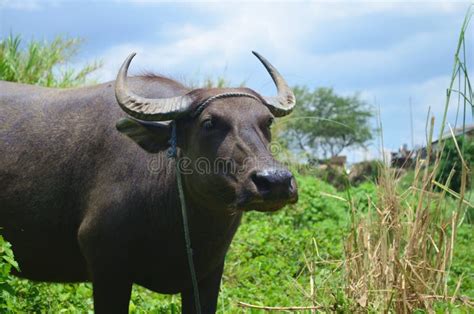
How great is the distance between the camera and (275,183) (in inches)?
142

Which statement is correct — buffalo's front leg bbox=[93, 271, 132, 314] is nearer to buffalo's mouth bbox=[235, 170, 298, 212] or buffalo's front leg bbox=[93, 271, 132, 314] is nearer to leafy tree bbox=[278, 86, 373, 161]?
buffalo's mouth bbox=[235, 170, 298, 212]

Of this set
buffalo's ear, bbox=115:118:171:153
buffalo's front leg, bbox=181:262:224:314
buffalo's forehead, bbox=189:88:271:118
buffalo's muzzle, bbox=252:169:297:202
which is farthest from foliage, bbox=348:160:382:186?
buffalo's ear, bbox=115:118:171:153

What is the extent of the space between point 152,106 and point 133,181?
1.72 ft

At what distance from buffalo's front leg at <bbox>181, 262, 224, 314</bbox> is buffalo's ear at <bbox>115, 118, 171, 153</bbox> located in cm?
97

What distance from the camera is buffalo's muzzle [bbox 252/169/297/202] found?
3.61 metres

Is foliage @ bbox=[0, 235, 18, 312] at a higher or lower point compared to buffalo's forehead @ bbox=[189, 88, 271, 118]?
lower

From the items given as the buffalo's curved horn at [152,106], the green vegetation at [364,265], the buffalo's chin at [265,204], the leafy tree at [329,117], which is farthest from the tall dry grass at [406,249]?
the leafy tree at [329,117]

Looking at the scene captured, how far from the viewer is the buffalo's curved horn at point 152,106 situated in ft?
13.6

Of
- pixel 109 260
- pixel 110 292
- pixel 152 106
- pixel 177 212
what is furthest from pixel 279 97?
pixel 110 292

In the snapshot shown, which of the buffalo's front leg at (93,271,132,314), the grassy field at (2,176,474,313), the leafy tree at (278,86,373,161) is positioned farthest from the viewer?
the leafy tree at (278,86,373,161)

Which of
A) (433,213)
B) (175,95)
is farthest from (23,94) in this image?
(433,213)

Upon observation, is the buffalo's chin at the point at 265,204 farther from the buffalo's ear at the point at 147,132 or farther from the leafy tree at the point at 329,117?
the leafy tree at the point at 329,117

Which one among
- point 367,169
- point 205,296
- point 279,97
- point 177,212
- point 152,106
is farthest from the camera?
point 367,169

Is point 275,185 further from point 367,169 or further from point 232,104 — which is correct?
point 367,169
